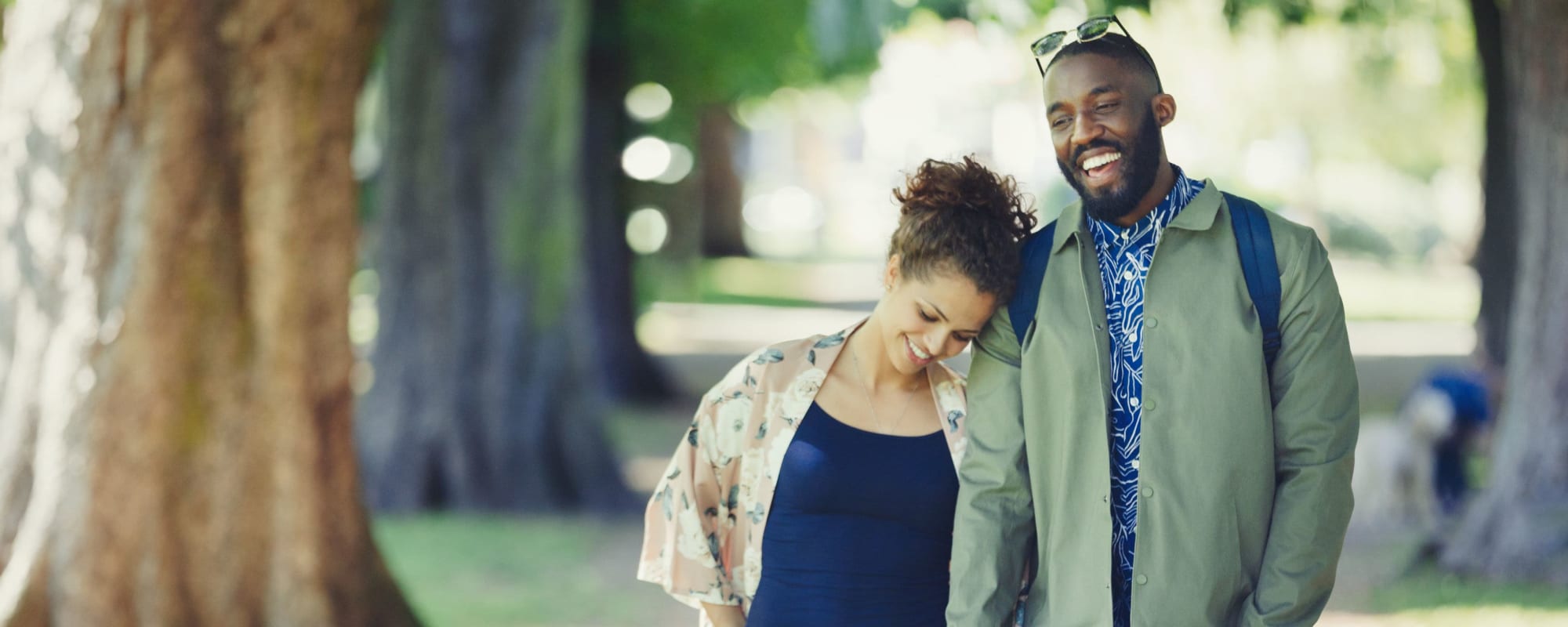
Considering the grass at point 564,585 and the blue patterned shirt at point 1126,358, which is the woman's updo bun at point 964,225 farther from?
the grass at point 564,585

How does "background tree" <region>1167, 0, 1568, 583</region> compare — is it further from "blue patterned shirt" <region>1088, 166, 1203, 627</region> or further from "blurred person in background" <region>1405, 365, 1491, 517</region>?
"blue patterned shirt" <region>1088, 166, 1203, 627</region>

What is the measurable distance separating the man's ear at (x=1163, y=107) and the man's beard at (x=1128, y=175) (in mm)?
16

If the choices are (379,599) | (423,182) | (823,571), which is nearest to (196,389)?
(379,599)

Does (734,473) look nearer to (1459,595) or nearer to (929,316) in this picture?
(929,316)

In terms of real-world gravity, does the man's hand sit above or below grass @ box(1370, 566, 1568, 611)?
above

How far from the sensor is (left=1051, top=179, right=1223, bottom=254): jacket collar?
298 centimetres

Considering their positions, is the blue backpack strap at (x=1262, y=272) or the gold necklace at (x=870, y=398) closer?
the blue backpack strap at (x=1262, y=272)

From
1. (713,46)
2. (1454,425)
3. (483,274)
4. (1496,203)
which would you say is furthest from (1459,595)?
(713,46)

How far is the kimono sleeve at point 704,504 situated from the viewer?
3.45 m

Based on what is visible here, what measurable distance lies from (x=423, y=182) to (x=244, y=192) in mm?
5517

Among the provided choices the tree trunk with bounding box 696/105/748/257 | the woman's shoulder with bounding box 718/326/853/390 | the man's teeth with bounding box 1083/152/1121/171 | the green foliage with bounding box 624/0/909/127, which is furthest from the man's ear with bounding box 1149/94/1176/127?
the tree trunk with bounding box 696/105/748/257

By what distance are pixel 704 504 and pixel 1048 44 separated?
118 centimetres

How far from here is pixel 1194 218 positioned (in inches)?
118

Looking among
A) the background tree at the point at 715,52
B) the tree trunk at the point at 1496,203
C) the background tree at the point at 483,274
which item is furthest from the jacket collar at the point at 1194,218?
the tree trunk at the point at 1496,203
